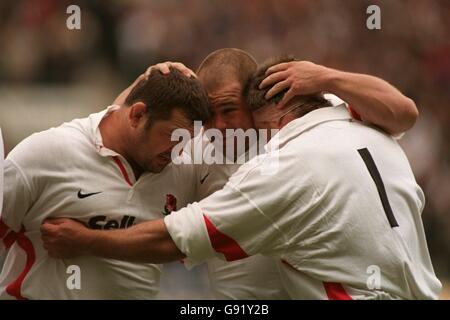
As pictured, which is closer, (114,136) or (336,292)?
(336,292)

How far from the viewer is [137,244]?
228 centimetres

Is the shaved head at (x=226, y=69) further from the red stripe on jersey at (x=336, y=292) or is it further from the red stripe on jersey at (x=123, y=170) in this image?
the red stripe on jersey at (x=336, y=292)

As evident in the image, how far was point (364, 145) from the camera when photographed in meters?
2.33

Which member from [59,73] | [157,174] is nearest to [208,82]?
[157,174]

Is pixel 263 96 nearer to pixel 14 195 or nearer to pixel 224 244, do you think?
pixel 224 244

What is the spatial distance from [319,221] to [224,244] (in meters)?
0.25

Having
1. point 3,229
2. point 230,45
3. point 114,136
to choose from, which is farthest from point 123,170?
point 230,45

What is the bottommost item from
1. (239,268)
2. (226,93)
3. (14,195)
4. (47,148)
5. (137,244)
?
(239,268)

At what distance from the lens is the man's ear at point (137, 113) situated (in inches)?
95.2

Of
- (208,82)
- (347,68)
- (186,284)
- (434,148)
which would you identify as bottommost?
(186,284)

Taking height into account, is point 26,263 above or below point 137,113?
below

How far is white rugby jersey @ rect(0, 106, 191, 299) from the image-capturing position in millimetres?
2354

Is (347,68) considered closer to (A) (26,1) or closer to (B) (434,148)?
(B) (434,148)

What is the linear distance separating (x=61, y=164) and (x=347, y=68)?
3.63m
